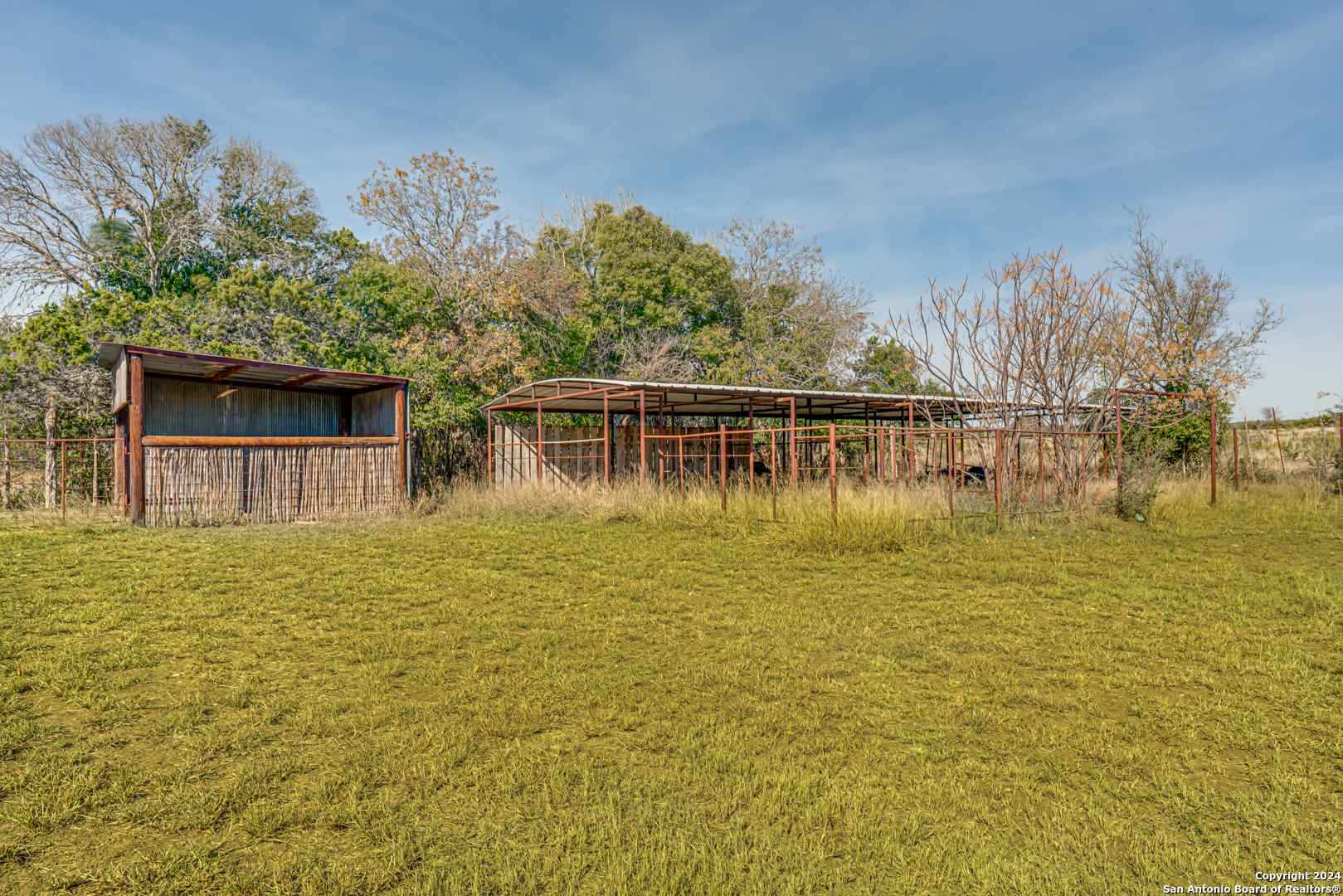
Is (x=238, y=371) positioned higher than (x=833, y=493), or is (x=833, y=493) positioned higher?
(x=238, y=371)

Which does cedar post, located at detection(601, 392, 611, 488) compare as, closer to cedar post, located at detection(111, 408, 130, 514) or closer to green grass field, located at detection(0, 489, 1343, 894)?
green grass field, located at detection(0, 489, 1343, 894)

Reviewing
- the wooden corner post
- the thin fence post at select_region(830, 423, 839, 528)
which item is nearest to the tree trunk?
the wooden corner post

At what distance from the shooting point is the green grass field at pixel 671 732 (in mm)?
2787

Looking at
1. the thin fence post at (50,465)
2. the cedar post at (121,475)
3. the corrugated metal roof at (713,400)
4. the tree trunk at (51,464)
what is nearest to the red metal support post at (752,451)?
the corrugated metal roof at (713,400)

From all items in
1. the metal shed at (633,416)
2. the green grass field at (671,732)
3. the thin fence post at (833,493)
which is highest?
the metal shed at (633,416)

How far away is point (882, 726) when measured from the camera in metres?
4.05

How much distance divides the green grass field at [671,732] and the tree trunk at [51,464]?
988 centimetres

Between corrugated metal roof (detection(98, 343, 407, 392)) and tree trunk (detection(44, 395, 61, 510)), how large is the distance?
4.83 ft

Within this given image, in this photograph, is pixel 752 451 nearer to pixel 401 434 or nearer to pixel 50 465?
pixel 401 434

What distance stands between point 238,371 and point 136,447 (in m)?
3.04

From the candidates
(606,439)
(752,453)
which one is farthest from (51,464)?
(752,453)

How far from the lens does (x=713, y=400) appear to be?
60.7 ft

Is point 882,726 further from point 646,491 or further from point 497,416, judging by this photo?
point 497,416

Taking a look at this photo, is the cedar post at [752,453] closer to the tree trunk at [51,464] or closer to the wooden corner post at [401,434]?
the wooden corner post at [401,434]
